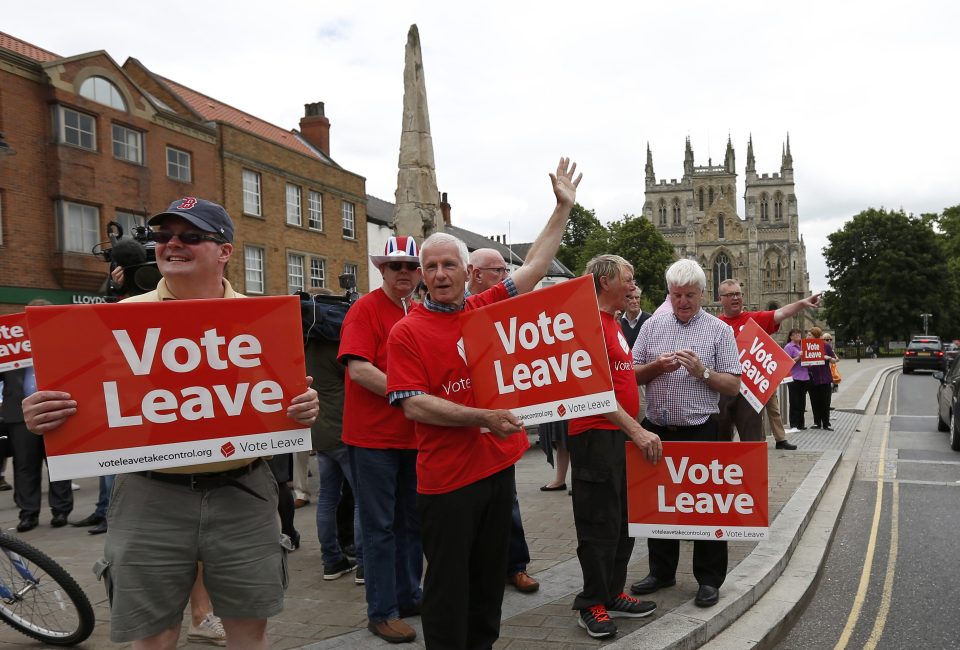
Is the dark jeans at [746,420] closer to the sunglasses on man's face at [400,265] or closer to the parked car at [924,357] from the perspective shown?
the sunglasses on man's face at [400,265]

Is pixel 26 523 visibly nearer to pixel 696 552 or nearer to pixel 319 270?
pixel 696 552

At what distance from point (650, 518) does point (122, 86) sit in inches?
901

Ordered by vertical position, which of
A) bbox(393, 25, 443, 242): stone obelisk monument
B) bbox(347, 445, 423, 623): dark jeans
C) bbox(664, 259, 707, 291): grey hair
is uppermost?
bbox(393, 25, 443, 242): stone obelisk monument

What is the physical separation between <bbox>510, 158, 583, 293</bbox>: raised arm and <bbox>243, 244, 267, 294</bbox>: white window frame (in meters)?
23.1

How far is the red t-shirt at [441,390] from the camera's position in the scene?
121 inches

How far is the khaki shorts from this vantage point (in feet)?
7.99

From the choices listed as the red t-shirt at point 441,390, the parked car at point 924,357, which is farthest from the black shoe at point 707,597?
the parked car at point 924,357

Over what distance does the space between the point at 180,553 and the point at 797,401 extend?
42.0 feet

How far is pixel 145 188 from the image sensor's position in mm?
22250

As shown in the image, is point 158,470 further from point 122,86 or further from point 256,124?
point 256,124

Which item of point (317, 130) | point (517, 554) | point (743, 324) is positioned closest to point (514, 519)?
point (517, 554)

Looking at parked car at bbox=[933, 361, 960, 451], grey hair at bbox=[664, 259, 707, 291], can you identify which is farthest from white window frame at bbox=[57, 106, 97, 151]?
parked car at bbox=[933, 361, 960, 451]

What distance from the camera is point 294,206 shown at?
28.8 meters

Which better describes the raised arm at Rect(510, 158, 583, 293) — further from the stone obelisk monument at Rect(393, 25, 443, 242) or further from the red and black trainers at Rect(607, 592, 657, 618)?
the stone obelisk monument at Rect(393, 25, 443, 242)
